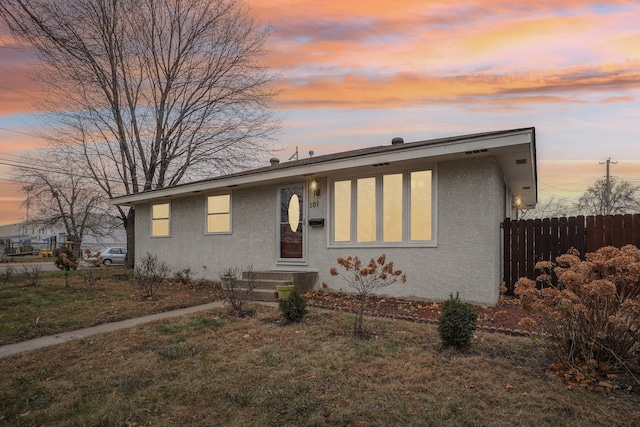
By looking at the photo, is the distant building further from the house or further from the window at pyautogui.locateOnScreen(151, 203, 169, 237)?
the house

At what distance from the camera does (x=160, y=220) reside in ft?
44.8

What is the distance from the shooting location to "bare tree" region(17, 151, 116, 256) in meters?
27.7

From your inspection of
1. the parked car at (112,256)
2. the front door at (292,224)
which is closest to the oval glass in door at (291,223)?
the front door at (292,224)

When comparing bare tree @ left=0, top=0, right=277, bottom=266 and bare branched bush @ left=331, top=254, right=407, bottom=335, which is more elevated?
bare tree @ left=0, top=0, right=277, bottom=266

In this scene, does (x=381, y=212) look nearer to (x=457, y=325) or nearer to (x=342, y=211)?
(x=342, y=211)

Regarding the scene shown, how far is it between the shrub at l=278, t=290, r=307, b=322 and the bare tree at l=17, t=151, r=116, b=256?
23.9m

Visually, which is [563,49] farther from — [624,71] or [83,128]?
[83,128]

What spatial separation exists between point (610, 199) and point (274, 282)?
36.4 m

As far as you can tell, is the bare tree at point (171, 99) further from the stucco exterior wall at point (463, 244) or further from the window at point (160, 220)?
the stucco exterior wall at point (463, 244)

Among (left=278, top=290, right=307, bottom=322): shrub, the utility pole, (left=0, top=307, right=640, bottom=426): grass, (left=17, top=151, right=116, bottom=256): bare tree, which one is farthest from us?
the utility pole

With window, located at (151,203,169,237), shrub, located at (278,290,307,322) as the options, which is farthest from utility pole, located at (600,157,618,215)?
shrub, located at (278,290,307,322)

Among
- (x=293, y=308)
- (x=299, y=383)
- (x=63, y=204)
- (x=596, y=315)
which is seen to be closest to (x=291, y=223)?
(x=293, y=308)

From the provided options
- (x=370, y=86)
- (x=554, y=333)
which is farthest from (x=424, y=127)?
(x=554, y=333)

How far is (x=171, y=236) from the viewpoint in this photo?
43.0ft
